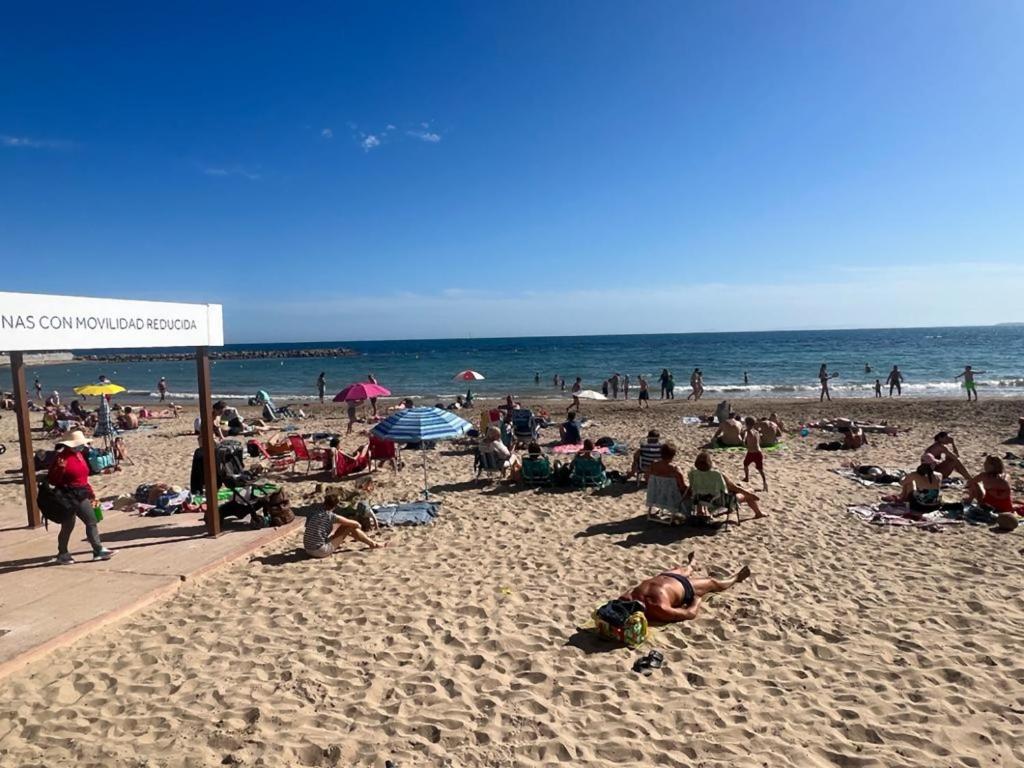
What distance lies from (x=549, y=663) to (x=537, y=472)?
5361mm

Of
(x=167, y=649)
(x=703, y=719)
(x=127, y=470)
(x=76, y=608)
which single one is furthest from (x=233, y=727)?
(x=127, y=470)

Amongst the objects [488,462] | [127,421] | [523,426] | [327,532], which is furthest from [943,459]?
[127,421]

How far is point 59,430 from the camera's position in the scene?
1691 centimetres

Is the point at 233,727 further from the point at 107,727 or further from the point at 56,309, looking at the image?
the point at 56,309

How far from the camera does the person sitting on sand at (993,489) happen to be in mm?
7395

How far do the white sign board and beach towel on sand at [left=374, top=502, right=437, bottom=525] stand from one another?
2983mm

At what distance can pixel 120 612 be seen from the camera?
16.4 feet

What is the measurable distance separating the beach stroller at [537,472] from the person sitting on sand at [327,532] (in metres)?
3.32

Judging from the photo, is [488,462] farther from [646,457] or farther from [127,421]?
[127,421]

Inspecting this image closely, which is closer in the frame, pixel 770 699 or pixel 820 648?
pixel 770 699

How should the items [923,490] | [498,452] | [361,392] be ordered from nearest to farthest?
[923,490]
[498,452]
[361,392]

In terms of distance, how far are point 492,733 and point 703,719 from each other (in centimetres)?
128

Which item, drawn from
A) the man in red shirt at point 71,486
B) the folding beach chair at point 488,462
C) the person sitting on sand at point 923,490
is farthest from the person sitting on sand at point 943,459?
the man in red shirt at point 71,486

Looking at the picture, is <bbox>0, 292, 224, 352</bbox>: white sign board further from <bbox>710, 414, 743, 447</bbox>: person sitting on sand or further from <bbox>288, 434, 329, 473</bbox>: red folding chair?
<bbox>710, 414, 743, 447</bbox>: person sitting on sand
